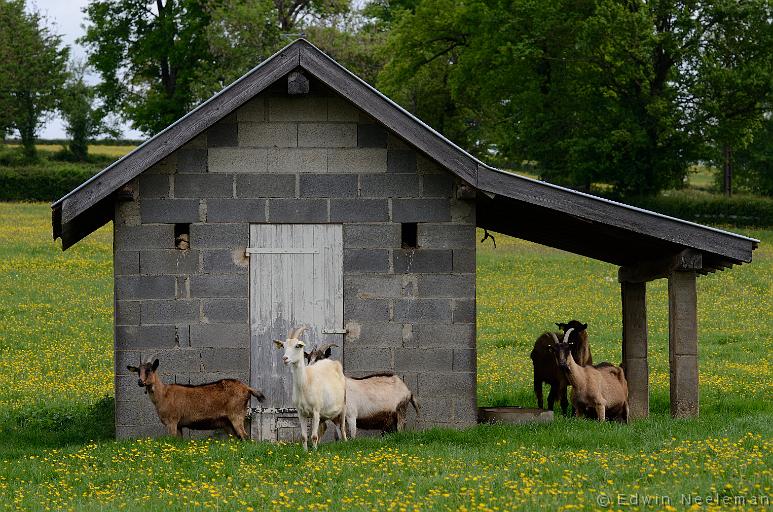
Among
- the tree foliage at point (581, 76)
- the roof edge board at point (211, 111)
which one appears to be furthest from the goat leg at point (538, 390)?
the tree foliage at point (581, 76)

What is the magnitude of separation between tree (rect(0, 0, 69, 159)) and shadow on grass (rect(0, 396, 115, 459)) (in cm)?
5334

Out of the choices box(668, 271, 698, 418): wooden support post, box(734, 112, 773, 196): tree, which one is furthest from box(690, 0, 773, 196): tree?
box(668, 271, 698, 418): wooden support post

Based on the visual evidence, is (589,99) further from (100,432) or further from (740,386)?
(100,432)

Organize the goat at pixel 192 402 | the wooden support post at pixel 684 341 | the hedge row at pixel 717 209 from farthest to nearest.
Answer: the hedge row at pixel 717 209 → the wooden support post at pixel 684 341 → the goat at pixel 192 402

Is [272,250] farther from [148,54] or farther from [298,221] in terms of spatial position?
[148,54]

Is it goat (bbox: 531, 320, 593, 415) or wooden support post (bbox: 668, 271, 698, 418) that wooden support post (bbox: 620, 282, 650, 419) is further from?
wooden support post (bbox: 668, 271, 698, 418)

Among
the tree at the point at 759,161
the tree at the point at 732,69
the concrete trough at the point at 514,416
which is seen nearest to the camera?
the concrete trough at the point at 514,416

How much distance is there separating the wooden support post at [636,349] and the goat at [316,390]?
5.49m

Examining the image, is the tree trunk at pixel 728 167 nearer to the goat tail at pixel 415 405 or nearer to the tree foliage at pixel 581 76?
the tree foliage at pixel 581 76

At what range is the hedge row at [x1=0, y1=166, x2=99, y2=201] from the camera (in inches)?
2304

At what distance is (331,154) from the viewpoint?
15.2 m

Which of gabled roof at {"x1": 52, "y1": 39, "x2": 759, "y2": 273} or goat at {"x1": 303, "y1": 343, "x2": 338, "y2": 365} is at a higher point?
gabled roof at {"x1": 52, "y1": 39, "x2": 759, "y2": 273}

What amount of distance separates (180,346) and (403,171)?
3.54 meters

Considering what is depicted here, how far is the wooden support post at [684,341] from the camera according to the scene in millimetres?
15258
